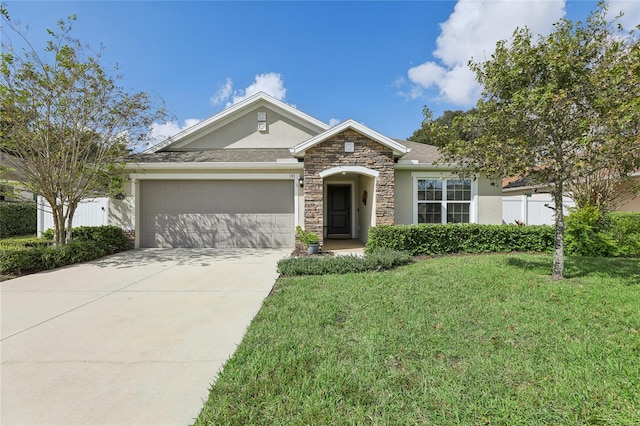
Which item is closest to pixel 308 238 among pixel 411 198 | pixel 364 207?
pixel 364 207

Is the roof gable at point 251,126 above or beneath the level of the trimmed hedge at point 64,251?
above

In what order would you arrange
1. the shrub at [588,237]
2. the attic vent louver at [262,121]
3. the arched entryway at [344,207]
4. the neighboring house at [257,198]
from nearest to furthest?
the shrub at [588,237] < the neighboring house at [257,198] < the arched entryway at [344,207] < the attic vent louver at [262,121]

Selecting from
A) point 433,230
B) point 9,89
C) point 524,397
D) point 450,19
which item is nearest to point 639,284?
point 433,230

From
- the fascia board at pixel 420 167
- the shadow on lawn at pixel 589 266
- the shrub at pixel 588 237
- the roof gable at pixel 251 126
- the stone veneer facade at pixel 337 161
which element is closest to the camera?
the shadow on lawn at pixel 589 266

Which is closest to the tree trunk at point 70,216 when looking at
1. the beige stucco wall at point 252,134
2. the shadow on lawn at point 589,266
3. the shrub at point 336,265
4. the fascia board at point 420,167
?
the beige stucco wall at point 252,134

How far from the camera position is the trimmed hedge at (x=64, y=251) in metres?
6.59

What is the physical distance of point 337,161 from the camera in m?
9.18

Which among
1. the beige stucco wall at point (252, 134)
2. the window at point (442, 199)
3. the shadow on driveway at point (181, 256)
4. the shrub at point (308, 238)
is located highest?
the beige stucco wall at point (252, 134)

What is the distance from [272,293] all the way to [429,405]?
3.47 metres

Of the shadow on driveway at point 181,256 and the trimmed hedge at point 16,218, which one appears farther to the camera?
the trimmed hedge at point 16,218

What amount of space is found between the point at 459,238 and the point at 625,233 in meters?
5.00

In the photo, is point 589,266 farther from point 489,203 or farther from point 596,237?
point 489,203

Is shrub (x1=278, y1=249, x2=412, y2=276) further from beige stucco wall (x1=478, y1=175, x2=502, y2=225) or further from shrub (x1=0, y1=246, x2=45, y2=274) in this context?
shrub (x1=0, y1=246, x2=45, y2=274)

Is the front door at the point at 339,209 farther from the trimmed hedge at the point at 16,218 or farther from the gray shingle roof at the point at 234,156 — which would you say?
the trimmed hedge at the point at 16,218
